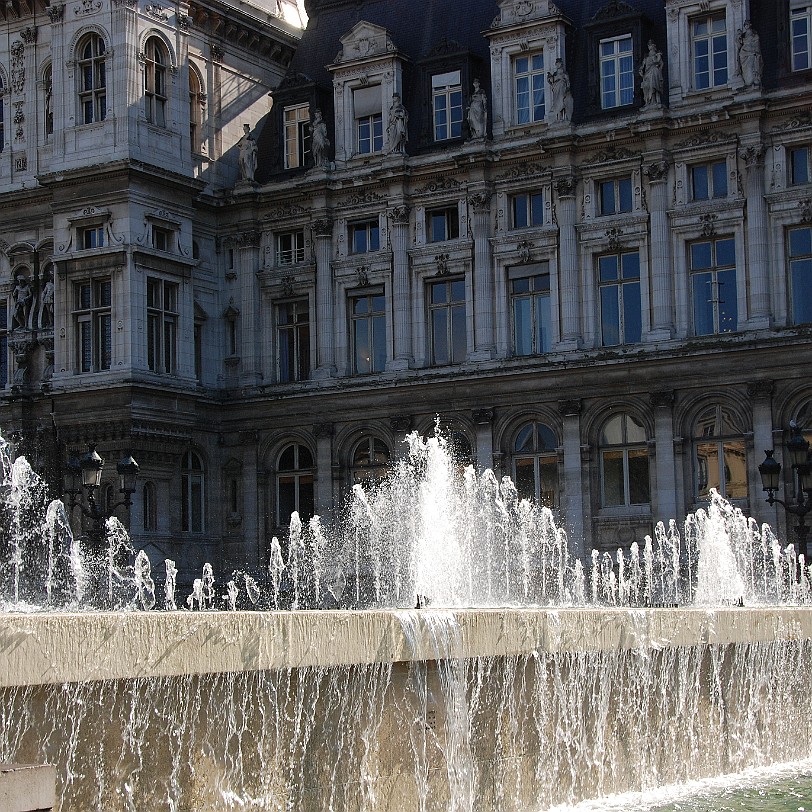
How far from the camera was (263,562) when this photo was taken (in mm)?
44938

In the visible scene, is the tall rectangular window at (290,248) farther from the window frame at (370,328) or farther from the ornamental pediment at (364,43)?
the ornamental pediment at (364,43)

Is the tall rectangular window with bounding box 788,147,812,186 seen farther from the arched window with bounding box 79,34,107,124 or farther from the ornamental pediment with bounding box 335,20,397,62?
the arched window with bounding box 79,34,107,124

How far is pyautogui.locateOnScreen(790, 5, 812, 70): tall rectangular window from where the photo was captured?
39.2 metres

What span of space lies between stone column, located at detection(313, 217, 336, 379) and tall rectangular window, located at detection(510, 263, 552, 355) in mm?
5570

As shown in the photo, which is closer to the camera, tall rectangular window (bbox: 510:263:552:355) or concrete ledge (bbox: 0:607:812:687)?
concrete ledge (bbox: 0:607:812:687)

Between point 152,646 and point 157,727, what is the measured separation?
66 centimetres

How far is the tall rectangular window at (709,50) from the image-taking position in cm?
4009

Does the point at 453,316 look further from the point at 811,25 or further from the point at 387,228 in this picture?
the point at 811,25

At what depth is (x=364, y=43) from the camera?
45656mm

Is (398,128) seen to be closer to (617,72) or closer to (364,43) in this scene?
(364,43)

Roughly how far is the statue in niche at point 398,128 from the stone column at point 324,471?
794 centimetres

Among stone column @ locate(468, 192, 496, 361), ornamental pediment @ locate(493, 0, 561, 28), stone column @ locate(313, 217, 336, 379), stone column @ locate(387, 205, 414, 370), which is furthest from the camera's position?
stone column @ locate(313, 217, 336, 379)

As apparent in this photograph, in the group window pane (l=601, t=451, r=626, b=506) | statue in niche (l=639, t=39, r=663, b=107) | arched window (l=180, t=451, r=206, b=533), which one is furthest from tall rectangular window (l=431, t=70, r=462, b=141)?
arched window (l=180, t=451, r=206, b=533)

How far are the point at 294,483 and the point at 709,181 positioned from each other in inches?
565
